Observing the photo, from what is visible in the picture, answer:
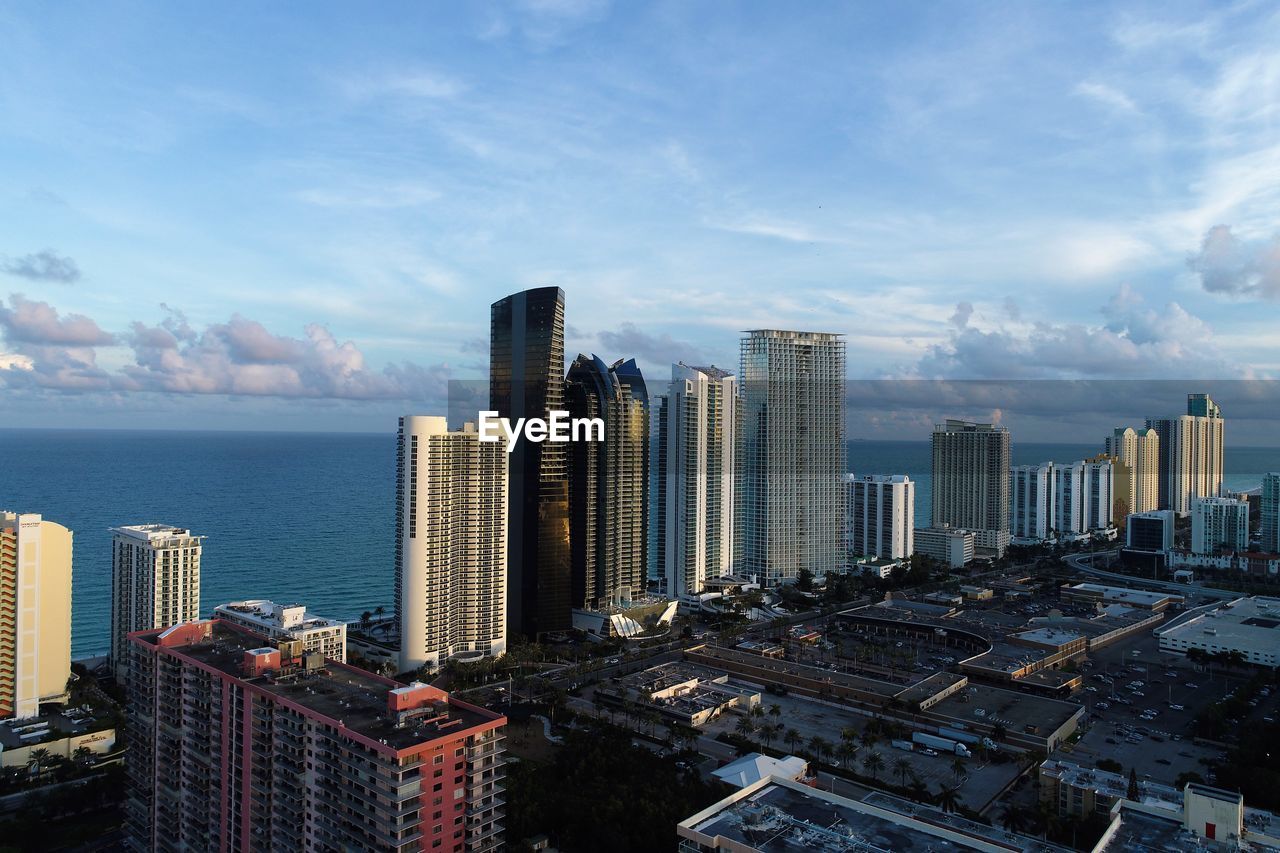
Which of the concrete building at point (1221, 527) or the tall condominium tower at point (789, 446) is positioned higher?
the tall condominium tower at point (789, 446)

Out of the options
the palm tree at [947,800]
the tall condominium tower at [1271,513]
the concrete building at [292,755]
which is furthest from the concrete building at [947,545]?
the concrete building at [292,755]

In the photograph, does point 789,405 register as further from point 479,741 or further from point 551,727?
point 479,741

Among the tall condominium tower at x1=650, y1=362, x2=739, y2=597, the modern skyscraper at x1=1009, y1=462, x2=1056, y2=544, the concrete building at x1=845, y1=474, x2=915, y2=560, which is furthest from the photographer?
the modern skyscraper at x1=1009, y1=462, x2=1056, y2=544


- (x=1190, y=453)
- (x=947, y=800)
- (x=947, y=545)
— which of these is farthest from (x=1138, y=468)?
(x=947, y=800)

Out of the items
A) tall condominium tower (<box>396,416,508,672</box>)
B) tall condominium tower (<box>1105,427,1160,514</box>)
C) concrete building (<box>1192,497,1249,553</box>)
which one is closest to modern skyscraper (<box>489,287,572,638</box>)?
tall condominium tower (<box>396,416,508,672</box>)

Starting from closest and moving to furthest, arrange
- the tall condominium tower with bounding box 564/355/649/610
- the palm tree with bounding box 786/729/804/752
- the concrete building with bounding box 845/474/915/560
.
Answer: the palm tree with bounding box 786/729/804/752 < the tall condominium tower with bounding box 564/355/649/610 < the concrete building with bounding box 845/474/915/560

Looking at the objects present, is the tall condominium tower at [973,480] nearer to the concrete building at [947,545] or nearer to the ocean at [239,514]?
the concrete building at [947,545]

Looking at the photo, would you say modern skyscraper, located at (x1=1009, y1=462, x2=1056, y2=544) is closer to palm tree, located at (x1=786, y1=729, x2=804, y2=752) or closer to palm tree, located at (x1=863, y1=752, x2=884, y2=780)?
palm tree, located at (x1=786, y1=729, x2=804, y2=752)
